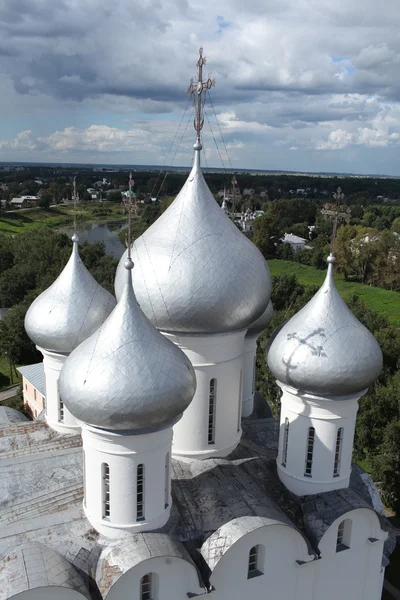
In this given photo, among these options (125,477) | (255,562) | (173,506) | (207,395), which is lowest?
(255,562)

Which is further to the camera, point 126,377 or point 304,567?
point 304,567

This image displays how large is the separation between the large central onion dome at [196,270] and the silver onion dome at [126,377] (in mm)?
1654

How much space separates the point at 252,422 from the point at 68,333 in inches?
207

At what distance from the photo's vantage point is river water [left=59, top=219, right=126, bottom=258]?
65588 millimetres

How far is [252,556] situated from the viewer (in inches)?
396

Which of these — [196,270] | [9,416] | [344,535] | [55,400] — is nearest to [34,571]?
[55,400]

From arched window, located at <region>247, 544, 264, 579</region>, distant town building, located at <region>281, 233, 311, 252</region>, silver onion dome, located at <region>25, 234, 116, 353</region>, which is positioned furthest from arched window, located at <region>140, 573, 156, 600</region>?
distant town building, located at <region>281, 233, 311, 252</region>

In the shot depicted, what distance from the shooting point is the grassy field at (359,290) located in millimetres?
44938

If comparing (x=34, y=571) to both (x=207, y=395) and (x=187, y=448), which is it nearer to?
(x=187, y=448)

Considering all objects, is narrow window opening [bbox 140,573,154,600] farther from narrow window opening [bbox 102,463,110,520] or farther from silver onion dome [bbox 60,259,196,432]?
silver onion dome [bbox 60,259,196,432]

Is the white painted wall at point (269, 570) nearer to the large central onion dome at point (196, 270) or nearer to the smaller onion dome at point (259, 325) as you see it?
the large central onion dome at point (196, 270)

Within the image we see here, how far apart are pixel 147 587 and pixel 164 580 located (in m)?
0.35

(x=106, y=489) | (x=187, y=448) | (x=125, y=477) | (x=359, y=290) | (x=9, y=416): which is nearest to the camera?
(x=125, y=477)

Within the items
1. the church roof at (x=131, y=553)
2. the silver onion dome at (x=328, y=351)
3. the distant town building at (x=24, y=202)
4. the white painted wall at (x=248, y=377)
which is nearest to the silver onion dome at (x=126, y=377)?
the church roof at (x=131, y=553)
